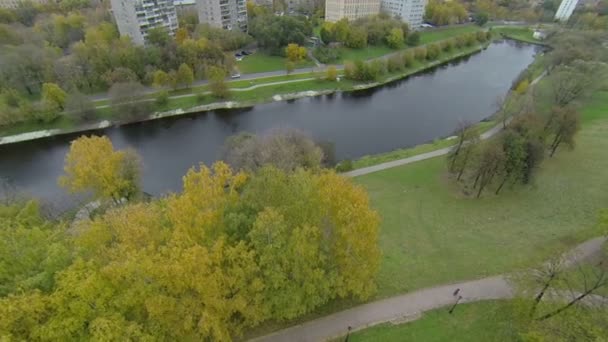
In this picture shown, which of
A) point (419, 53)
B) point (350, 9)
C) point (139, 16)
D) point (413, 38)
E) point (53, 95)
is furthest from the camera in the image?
point (350, 9)

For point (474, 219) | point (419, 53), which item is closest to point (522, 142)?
point (474, 219)

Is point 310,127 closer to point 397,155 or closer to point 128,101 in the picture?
point 397,155

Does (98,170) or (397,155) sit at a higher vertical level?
(98,170)

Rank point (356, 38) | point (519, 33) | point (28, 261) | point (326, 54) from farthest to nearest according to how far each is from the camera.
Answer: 1. point (519, 33)
2. point (356, 38)
3. point (326, 54)
4. point (28, 261)

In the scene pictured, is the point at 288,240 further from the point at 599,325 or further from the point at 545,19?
the point at 545,19

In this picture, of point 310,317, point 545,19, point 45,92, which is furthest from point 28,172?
point 545,19

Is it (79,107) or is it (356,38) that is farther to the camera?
(356,38)

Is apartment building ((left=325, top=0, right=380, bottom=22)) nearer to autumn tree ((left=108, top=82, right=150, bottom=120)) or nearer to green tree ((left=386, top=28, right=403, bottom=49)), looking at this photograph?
green tree ((left=386, top=28, right=403, bottom=49))
